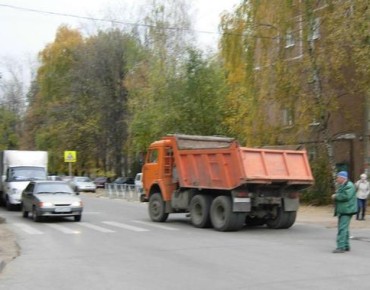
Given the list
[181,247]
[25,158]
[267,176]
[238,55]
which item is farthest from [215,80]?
[181,247]

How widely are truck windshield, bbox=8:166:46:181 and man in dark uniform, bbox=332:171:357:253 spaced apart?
639 inches

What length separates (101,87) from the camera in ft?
180

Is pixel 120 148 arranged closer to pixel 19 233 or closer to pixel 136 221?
pixel 136 221

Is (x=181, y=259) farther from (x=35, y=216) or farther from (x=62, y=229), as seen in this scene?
(x=35, y=216)

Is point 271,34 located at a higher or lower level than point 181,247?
higher

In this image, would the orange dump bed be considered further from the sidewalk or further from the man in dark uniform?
the sidewalk

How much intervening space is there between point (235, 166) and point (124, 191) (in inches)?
892

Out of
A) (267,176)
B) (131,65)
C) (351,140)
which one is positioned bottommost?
(267,176)

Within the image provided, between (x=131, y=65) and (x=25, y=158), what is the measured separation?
85.0 ft

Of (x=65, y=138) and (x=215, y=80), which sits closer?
(x=215, y=80)

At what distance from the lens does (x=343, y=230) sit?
11953 mm

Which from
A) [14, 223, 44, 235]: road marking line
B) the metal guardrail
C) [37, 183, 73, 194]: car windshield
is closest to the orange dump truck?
[37, 183, 73, 194]: car windshield

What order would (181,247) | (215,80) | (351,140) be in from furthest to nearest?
(215,80)
(351,140)
(181,247)

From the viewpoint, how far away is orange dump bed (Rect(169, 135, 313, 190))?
15.8 meters
